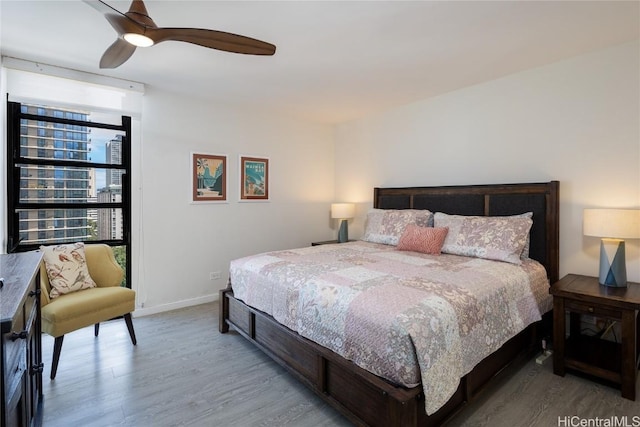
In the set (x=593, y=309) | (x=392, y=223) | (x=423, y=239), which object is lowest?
(x=593, y=309)

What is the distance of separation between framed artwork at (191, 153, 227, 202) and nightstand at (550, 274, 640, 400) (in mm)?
3520

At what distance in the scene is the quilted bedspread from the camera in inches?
60.3

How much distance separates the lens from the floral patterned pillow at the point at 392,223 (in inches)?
140

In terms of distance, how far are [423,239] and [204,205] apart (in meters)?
2.59

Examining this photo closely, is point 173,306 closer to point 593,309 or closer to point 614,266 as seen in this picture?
point 593,309

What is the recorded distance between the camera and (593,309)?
86.4 inches

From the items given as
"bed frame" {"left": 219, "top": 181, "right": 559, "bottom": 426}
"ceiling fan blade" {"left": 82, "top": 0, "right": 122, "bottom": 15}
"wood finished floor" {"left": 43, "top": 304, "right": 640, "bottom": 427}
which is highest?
"ceiling fan blade" {"left": 82, "top": 0, "right": 122, "bottom": 15}

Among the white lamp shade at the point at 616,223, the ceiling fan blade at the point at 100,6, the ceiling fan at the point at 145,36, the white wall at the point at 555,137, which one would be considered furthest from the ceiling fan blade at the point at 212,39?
the white lamp shade at the point at 616,223

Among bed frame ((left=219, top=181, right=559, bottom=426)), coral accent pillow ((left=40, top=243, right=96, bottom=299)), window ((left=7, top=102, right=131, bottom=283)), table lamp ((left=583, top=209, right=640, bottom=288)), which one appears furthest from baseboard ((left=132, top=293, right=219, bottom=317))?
table lamp ((left=583, top=209, right=640, bottom=288))

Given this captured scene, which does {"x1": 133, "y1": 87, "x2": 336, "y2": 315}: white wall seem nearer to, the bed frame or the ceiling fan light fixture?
the bed frame

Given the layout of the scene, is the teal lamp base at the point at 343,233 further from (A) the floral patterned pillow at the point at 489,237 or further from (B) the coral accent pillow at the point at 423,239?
(A) the floral patterned pillow at the point at 489,237

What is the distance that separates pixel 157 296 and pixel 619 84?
4836mm

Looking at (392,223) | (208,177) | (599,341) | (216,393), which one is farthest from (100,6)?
(599,341)

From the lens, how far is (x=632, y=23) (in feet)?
7.40
